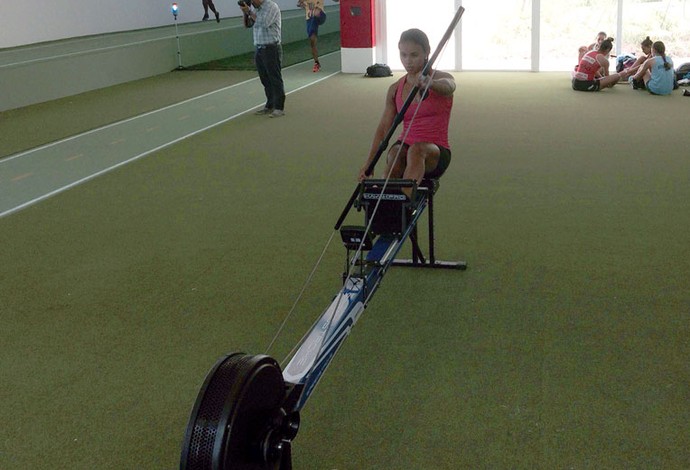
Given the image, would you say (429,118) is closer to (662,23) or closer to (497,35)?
(497,35)

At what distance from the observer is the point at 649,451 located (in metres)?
2.25

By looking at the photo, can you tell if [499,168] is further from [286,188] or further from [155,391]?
[155,391]

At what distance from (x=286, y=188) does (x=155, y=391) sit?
2.76 m

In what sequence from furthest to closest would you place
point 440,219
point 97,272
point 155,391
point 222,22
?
1. point 222,22
2. point 440,219
3. point 97,272
4. point 155,391

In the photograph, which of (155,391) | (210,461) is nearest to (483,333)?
(155,391)

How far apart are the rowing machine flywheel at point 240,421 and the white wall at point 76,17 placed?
11803mm

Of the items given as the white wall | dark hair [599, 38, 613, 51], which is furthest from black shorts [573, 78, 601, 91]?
the white wall

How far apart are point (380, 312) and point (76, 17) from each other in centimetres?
1232

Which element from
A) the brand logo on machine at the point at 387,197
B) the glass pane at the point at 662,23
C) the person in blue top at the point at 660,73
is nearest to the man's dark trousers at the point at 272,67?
the person in blue top at the point at 660,73

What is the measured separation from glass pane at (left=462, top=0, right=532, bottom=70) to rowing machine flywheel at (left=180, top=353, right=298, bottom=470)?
33.7 ft

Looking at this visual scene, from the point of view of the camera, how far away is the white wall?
12.3 metres

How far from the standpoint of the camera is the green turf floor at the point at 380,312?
240cm

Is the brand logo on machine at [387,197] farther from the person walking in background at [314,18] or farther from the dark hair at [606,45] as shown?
the person walking in background at [314,18]

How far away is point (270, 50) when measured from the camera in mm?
8133
